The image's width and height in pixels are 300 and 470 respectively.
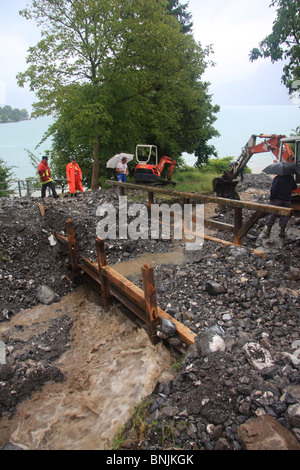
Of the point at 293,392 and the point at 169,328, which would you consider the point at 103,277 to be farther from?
the point at 293,392

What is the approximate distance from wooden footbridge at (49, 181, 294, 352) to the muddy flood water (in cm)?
38

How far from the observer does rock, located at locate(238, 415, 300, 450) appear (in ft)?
7.89

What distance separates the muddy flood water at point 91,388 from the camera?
382cm

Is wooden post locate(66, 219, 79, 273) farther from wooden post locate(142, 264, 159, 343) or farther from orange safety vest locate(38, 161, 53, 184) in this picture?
orange safety vest locate(38, 161, 53, 184)

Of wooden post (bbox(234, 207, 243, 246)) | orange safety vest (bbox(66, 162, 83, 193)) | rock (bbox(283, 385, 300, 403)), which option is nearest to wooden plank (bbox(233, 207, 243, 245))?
wooden post (bbox(234, 207, 243, 246))

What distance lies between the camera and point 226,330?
411cm

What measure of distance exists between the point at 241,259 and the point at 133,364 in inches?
111

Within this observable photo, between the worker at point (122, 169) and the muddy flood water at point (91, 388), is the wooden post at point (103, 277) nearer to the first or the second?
the muddy flood water at point (91, 388)

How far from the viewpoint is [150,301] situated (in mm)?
4496

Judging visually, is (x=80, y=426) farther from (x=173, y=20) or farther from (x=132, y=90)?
(x=173, y=20)

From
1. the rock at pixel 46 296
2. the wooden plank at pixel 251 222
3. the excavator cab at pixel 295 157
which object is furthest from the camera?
the excavator cab at pixel 295 157

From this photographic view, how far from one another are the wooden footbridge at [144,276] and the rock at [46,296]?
2.71ft

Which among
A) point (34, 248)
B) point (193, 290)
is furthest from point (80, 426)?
point (34, 248)

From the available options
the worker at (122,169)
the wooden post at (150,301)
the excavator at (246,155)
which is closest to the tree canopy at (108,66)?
the worker at (122,169)
